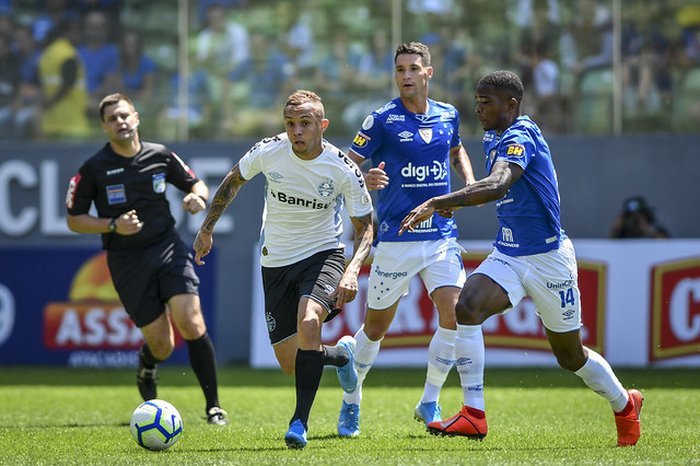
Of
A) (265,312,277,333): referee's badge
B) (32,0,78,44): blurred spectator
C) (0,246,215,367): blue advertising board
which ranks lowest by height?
(0,246,215,367): blue advertising board

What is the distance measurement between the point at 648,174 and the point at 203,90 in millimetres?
6382

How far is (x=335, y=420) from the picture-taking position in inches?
360

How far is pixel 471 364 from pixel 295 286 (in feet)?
4.23

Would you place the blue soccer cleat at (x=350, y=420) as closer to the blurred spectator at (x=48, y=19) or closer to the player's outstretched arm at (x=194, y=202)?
the player's outstretched arm at (x=194, y=202)

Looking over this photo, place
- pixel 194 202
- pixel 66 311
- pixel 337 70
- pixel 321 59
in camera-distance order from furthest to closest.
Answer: pixel 321 59, pixel 337 70, pixel 66 311, pixel 194 202

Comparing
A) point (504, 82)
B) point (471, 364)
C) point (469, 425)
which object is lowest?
point (469, 425)

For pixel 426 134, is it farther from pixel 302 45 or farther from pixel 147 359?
pixel 302 45

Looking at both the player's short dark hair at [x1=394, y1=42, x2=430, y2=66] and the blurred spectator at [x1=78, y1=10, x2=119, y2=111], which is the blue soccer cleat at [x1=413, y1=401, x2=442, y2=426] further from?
the blurred spectator at [x1=78, y1=10, x2=119, y2=111]

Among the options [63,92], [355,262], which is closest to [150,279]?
[355,262]

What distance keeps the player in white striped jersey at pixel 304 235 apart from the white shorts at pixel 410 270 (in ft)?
1.78

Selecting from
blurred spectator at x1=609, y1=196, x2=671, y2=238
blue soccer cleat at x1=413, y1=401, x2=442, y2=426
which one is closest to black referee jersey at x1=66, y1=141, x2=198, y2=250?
blue soccer cleat at x1=413, y1=401, x2=442, y2=426

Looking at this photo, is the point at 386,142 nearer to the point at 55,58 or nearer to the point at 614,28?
the point at 614,28

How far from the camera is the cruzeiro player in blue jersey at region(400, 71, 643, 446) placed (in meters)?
7.25

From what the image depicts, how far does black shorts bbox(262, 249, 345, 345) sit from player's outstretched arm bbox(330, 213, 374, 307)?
105 mm
